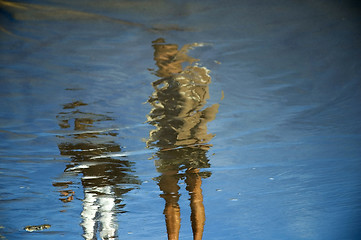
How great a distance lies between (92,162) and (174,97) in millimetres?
4031

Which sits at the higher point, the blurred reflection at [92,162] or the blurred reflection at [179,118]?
the blurred reflection at [92,162]

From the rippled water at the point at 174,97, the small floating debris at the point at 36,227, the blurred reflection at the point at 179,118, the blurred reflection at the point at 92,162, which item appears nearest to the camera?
the rippled water at the point at 174,97

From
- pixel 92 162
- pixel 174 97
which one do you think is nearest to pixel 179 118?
pixel 174 97

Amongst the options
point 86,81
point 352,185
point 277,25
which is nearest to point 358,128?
point 277,25

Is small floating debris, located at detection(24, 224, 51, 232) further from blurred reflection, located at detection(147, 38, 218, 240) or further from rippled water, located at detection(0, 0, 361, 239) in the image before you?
blurred reflection, located at detection(147, 38, 218, 240)

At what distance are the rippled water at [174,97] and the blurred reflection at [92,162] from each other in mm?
52

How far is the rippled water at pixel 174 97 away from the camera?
3615 millimetres

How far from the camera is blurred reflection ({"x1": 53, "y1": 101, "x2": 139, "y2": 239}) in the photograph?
571 cm

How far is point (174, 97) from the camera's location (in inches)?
199

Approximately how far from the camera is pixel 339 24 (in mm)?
3973

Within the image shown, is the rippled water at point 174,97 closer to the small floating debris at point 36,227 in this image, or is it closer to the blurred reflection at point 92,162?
the blurred reflection at point 92,162

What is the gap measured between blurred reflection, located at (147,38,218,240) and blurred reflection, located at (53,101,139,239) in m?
1.16

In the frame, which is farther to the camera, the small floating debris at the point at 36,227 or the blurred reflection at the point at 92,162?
the small floating debris at the point at 36,227

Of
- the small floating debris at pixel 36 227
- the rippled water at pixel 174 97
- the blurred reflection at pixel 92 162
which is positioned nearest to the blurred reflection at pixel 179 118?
the rippled water at pixel 174 97
